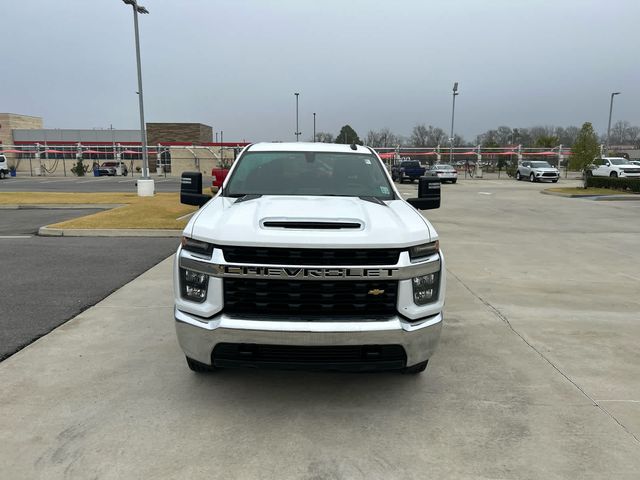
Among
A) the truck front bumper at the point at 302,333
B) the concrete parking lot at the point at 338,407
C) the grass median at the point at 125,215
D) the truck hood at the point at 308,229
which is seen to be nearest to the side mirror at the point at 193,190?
the truck hood at the point at 308,229

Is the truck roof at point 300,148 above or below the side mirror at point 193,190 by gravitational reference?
above

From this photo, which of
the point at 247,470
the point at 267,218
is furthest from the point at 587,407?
the point at 267,218

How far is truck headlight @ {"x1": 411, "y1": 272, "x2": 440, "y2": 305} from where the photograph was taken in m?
3.23

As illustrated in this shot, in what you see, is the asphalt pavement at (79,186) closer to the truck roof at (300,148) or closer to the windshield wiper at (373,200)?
the truck roof at (300,148)

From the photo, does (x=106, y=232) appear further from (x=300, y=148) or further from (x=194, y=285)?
(x=194, y=285)

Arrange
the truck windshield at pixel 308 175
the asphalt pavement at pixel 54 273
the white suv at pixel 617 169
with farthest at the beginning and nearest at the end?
the white suv at pixel 617 169, the asphalt pavement at pixel 54 273, the truck windshield at pixel 308 175

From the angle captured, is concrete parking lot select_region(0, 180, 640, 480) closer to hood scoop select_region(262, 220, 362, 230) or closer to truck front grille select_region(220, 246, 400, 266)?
truck front grille select_region(220, 246, 400, 266)

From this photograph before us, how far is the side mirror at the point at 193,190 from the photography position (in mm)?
4605

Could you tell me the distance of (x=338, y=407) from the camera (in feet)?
11.5

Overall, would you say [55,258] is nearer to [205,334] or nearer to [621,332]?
[205,334]

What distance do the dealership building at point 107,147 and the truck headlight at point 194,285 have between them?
3814 centimetres

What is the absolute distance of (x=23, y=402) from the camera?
3508 mm

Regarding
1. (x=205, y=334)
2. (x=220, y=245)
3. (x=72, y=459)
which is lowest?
(x=72, y=459)

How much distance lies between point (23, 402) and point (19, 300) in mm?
2737
